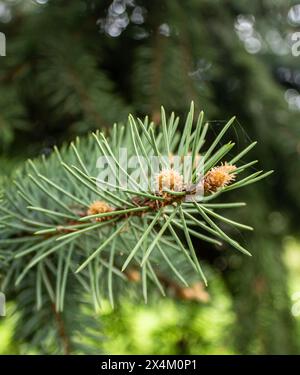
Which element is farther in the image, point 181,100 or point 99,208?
point 181,100

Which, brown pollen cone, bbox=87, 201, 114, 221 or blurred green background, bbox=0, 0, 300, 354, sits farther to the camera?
blurred green background, bbox=0, 0, 300, 354

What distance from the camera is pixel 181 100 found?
1.79ft

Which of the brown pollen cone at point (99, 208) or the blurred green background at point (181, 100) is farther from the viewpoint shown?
the blurred green background at point (181, 100)

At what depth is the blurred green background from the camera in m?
0.54

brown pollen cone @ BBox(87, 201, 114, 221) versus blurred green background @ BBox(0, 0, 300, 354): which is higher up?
blurred green background @ BBox(0, 0, 300, 354)

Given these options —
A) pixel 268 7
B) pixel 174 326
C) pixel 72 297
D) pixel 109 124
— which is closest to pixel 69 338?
pixel 72 297

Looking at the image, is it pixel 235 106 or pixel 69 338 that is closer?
pixel 69 338

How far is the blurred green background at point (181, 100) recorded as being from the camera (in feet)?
1.76

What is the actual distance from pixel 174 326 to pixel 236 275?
147 millimetres

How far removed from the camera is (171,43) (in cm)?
58

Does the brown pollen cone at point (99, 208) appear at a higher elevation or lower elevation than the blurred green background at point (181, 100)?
lower

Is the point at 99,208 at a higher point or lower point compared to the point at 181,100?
lower
